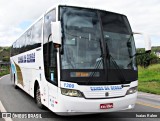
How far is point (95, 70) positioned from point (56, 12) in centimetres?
190

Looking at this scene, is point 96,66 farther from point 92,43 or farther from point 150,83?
point 150,83

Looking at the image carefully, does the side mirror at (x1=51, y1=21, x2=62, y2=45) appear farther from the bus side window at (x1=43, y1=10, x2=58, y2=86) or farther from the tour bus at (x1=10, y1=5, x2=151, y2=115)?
the bus side window at (x1=43, y1=10, x2=58, y2=86)

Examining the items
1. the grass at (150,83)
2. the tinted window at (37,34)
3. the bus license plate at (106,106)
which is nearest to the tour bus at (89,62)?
the bus license plate at (106,106)

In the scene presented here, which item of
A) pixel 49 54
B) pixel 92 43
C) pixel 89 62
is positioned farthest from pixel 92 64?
pixel 49 54

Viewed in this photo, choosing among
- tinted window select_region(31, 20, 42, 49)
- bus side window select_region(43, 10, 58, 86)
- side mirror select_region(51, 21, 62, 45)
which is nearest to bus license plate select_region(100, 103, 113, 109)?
bus side window select_region(43, 10, 58, 86)

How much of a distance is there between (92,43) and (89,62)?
530 millimetres

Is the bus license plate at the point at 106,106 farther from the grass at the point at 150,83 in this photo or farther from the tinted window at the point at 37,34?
the grass at the point at 150,83

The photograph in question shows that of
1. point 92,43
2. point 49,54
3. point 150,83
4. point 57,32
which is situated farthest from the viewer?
point 150,83

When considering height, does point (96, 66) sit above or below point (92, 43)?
below

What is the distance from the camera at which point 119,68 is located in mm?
6840

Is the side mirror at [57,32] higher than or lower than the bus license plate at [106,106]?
higher

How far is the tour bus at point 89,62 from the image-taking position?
6379 mm

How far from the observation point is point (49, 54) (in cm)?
750

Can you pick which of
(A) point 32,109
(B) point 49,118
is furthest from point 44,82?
(A) point 32,109
